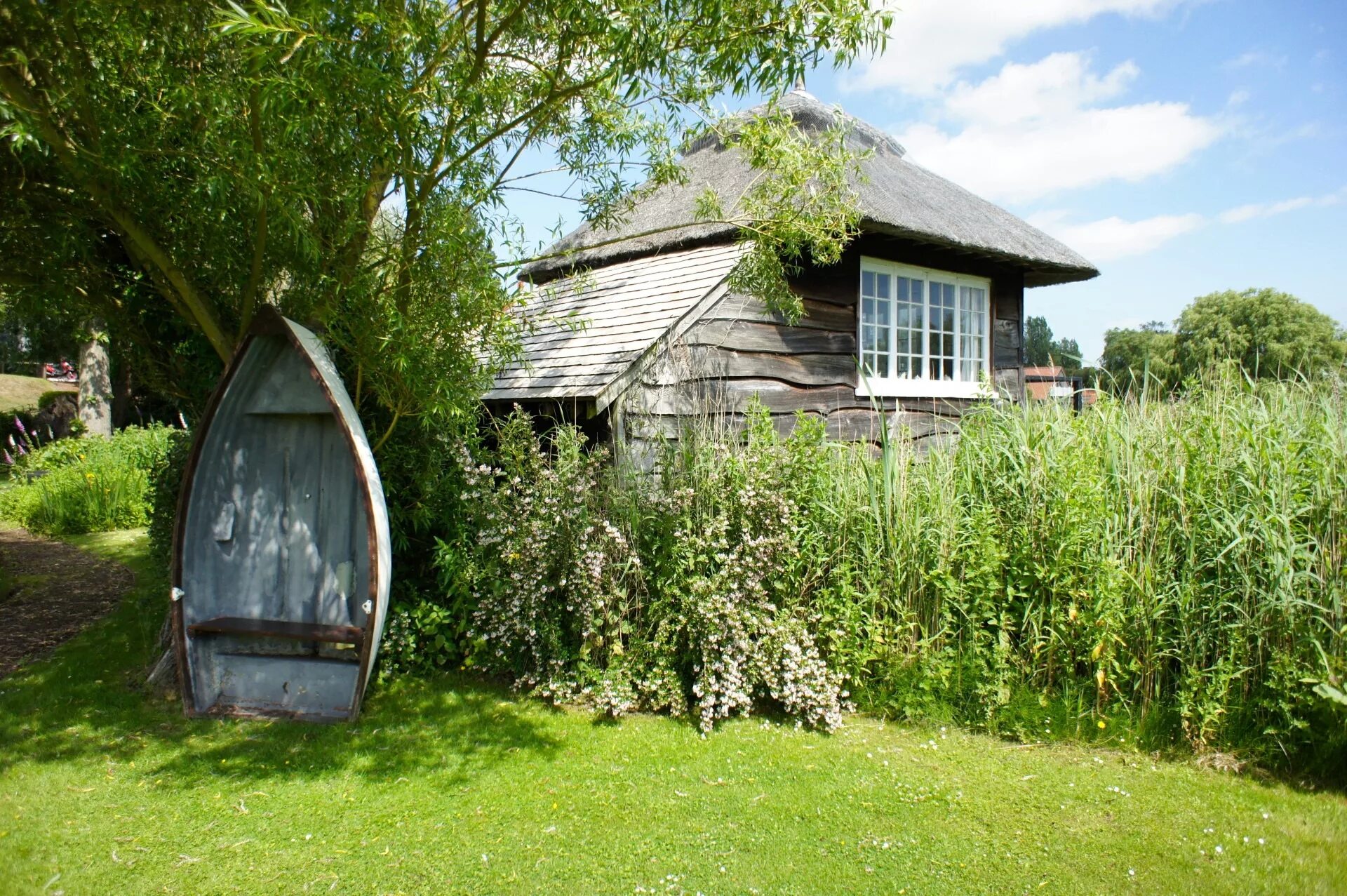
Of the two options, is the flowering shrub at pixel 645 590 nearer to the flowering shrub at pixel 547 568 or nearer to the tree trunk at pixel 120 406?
the flowering shrub at pixel 547 568

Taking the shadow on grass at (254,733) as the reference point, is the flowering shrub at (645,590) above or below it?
above

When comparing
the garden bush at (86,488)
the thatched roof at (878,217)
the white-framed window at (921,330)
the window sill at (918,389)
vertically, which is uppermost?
the thatched roof at (878,217)

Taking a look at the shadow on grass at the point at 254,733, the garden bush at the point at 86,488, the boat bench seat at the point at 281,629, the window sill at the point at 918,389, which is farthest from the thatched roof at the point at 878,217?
the garden bush at the point at 86,488

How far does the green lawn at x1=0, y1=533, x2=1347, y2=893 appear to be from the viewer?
325cm

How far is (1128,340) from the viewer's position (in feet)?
95.8

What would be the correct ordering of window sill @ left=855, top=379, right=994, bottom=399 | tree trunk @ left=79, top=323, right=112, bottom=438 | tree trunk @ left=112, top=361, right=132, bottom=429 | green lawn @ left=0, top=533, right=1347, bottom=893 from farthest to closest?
tree trunk @ left=112, top=361, right=132, bottom=429 → tree trunk @ left=79, top=323, right=112, bottom=438 → window sill @ left=855, top=379, right=994, bottom=399 → green lawn @ left=0, top=533, right=1347, bottom=893

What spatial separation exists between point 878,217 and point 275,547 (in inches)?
232

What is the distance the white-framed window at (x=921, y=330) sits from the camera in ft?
28.7

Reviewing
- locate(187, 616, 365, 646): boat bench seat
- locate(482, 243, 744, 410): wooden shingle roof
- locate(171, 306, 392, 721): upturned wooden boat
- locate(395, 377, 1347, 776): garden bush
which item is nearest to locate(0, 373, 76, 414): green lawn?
locate(482, 243, 744, 410): wooden shingle roof

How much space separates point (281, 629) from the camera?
4.90 meters

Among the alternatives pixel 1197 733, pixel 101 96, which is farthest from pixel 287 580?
pixel 1197 733

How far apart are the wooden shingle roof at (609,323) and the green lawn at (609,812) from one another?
8.65ft

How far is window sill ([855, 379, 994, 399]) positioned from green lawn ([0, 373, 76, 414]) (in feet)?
86.2

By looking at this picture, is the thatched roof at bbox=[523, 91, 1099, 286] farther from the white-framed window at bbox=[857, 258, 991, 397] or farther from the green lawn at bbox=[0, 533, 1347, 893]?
the green lawn at bbox=[0, 533, 1347, 893]
